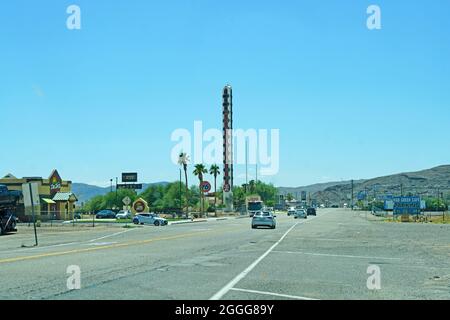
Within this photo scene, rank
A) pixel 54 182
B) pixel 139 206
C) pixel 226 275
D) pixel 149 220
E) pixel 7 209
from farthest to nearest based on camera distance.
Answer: pixel 139 206, pixel 54 182, pixel 149 220, pixel 7 209, pixel 226 275

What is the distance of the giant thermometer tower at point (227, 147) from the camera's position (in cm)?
14862

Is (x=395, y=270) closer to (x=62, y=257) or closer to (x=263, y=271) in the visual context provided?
(x=263, y=271)

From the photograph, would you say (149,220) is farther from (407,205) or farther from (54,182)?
(407,205)

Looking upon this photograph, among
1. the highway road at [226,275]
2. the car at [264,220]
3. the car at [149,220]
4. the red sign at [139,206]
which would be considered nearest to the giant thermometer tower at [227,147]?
the red sign at [139,206]

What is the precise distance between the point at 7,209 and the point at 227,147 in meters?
110

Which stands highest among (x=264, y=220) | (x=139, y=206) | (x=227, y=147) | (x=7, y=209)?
(x=227, y=147)

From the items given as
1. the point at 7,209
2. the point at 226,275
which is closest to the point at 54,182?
the point at 7,209

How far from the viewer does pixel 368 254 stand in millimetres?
22906

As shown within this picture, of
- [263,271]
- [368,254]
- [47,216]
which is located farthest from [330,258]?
[47,216]

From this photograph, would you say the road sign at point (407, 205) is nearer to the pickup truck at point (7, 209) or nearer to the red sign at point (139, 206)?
the red sign at point (139, 206)

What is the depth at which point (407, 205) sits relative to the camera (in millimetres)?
73625

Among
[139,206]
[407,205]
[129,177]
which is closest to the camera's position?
[407,205]

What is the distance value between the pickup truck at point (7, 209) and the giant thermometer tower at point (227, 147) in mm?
105214

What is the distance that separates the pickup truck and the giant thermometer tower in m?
105
